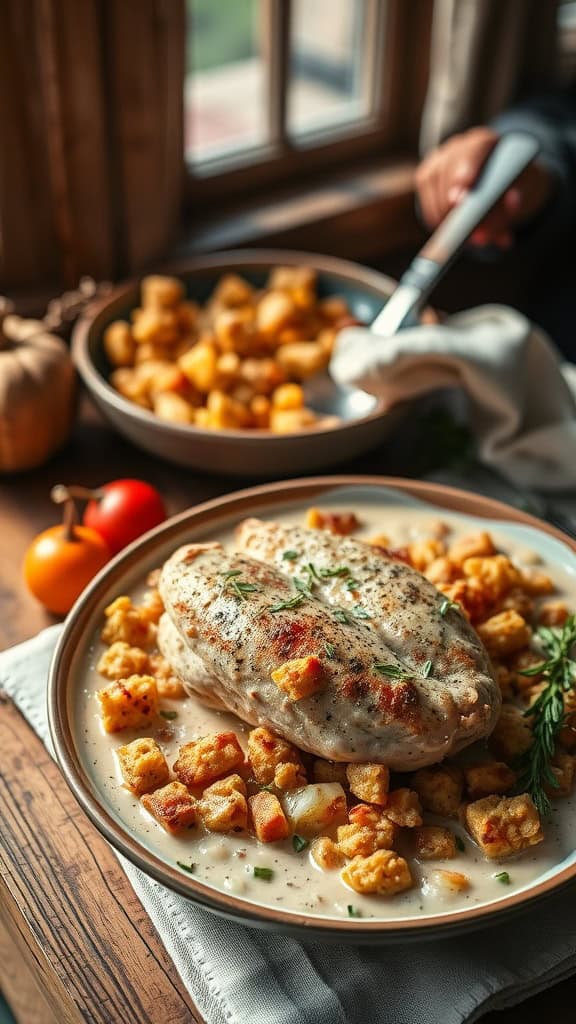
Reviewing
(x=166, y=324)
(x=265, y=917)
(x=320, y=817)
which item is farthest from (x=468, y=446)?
(x=265, y=917)

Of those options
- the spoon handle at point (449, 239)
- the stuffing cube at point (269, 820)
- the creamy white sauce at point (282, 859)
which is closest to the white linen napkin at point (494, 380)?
the spoon handle at point (449, 239)

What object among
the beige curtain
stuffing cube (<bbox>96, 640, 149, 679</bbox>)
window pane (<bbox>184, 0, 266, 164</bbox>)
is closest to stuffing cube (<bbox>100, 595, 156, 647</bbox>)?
stuffing cube (<bbox>96, 640, 149, 679</bbox>)

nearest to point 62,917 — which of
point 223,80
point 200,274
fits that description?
point 200,274

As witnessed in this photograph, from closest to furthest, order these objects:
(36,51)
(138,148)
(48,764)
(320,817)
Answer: (320,817)
(48,764)
(36,51)
(138,148)

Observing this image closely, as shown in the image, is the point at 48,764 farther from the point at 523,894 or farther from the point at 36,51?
the point at 36,51

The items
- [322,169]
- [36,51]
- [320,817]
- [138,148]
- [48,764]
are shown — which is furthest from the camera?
[322,169]

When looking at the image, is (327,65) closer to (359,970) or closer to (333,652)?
(333,652)

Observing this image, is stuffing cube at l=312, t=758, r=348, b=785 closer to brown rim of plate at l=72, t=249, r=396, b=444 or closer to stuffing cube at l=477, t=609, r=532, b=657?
stuffing cube at l=477, t=609, r=532, b=657
